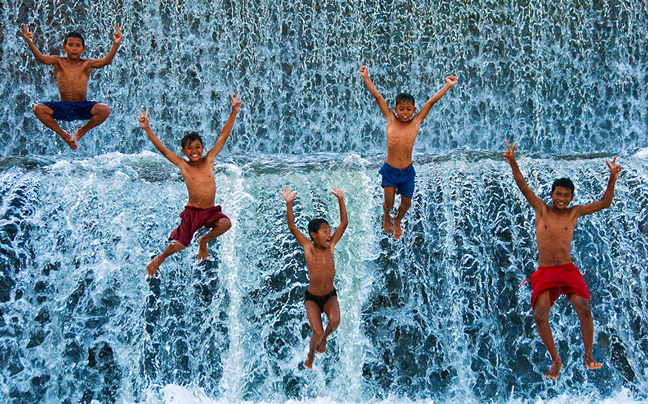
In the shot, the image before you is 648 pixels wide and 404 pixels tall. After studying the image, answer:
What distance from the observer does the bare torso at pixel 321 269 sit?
611 centimetres

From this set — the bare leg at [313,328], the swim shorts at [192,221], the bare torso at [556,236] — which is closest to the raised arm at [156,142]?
the swim shorts at [192,221]

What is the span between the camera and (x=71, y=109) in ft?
23.2

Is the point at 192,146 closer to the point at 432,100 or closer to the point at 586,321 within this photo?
the point at 432,100

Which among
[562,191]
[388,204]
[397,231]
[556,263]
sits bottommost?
[556,263]

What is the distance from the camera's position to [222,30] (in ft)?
33.8

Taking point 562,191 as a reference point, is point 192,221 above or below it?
below

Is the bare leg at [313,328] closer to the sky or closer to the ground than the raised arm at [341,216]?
closer to the ground

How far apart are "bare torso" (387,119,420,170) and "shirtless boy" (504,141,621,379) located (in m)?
0.96

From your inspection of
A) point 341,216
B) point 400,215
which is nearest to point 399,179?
point 400,215

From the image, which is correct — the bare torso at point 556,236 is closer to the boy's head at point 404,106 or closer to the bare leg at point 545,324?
the bare leg at point 545,324

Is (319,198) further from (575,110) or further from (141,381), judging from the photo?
(575,110)

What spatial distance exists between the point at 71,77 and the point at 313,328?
3155mm

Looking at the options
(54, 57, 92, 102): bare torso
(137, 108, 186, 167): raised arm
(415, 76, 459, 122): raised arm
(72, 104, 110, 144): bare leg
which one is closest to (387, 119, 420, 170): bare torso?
(415, 76, 459, 122): raised arm

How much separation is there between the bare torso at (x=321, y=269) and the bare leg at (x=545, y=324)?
4.96 feet
